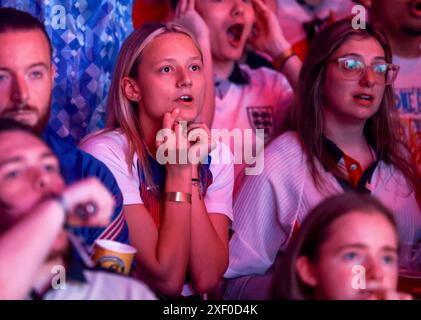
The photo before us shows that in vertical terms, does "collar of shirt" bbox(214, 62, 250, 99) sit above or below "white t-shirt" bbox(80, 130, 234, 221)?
above

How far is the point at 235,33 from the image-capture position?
2.01m

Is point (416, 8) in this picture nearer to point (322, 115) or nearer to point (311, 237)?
point (322, 115)

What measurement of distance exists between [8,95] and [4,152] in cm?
25

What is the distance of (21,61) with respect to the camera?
144 cm

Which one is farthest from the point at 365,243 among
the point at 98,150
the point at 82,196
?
the point at 98,150

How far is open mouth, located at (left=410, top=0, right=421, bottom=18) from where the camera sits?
200 cm

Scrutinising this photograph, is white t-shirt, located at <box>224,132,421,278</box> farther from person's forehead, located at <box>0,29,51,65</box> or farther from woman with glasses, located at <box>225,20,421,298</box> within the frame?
person's forehead, located at <box>0,29,51,65</box>

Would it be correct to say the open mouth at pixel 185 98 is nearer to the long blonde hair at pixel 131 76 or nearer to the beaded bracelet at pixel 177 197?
the long blonde hair at pixel 131 76

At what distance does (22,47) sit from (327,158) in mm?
784

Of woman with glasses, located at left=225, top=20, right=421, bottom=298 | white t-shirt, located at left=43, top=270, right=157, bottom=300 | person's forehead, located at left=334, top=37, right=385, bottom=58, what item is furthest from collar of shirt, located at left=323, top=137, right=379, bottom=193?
white t-shirt, located at left=43, top=270, right=157, bottom=300

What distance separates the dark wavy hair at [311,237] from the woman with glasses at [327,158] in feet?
1.34

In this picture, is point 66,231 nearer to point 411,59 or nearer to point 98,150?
point 98,150

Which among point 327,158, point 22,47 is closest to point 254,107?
point 327,158

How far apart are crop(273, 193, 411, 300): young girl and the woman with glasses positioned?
42cm
